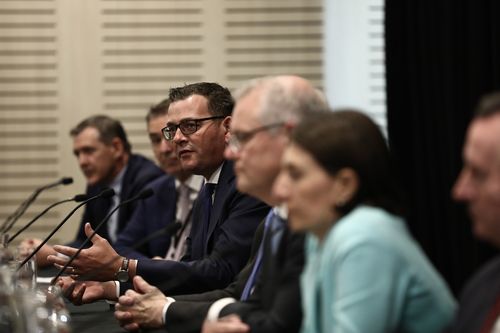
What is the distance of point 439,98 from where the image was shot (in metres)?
4.37

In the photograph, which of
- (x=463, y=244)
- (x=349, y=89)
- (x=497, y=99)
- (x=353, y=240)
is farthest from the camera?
(x=349, y=89)

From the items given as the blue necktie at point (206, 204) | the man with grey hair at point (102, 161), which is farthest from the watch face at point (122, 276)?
the man with grey hair at point (102, 161)

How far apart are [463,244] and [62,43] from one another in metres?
3.67

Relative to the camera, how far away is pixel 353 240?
6.28ft

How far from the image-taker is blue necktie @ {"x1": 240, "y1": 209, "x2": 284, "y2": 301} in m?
2.49

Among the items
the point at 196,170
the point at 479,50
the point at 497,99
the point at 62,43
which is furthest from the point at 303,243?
the point at 62,43

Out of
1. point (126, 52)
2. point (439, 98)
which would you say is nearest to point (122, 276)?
point (439, 98)

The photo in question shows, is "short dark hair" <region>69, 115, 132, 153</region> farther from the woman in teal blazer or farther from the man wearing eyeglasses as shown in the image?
A: the woman in teal blazer

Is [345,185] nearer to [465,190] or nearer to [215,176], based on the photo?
[465,190]

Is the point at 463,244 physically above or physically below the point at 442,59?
below

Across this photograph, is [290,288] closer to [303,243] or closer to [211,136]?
[303,243]

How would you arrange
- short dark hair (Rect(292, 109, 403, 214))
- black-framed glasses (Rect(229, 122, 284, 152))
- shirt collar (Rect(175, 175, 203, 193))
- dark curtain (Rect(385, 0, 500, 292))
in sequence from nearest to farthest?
short dark hair (Rect(292, 109, 403, 214)) → black-framed glasses (Rect(229, 122, 284, 152)) → dark curtain (Rect(385, 0, 500, 292)) → shirt collar (Rect(175, 175, 203, 193))

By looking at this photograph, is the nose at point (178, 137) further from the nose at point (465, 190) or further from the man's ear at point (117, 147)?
the man's ear at point (117, 147)

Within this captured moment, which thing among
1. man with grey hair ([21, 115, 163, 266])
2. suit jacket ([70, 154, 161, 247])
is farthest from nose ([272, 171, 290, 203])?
man with grey hair ([21, 115, 163, 266])
